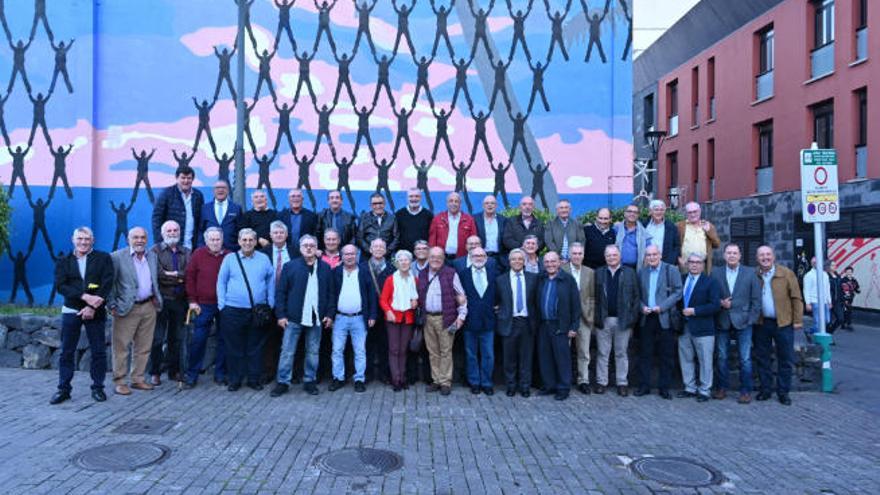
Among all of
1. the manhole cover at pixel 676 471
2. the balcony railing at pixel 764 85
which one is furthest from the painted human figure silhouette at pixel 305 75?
the balcony railing at pixel 764 85

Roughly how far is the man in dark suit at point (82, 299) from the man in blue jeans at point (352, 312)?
2.52 m

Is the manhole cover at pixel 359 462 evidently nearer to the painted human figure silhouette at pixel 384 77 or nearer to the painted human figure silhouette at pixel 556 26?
the painted human figure silhouette at pixel 384 77

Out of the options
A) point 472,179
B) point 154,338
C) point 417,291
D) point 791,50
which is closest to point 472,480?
point 417,291

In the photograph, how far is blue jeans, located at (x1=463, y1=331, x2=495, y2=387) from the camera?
7660 mm

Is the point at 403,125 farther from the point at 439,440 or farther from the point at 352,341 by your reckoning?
the point at 439,440

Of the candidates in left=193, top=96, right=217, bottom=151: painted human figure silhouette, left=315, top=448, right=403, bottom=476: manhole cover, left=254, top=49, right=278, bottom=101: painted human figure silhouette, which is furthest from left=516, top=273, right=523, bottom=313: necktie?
left=193, top=96, right=217, bottom=151: painted human figure silhouette

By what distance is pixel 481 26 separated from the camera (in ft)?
43.3

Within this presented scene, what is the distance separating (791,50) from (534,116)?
463 inches

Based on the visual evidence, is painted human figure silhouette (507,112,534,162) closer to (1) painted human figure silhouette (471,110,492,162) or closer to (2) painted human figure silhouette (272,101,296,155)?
(1) painted human figure silhouette (471,110,492,162)

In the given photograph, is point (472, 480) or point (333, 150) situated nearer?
point (472, 480)

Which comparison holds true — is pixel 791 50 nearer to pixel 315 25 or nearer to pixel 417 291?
pixel 315 25

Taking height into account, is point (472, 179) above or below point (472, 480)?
above

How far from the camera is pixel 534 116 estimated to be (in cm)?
1327

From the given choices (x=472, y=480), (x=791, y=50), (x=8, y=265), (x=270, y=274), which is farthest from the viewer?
(x=791, y=50)
